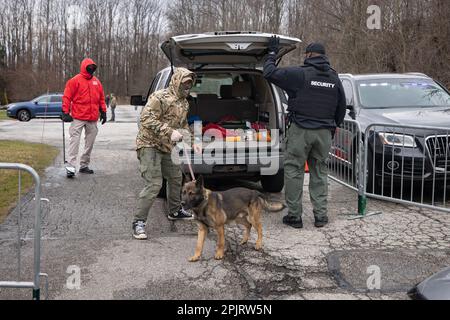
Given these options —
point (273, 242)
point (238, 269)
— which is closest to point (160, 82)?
point (273, 242)

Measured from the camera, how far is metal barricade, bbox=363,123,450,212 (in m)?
6.04

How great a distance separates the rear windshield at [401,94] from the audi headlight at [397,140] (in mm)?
1378

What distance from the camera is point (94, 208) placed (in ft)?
21.6

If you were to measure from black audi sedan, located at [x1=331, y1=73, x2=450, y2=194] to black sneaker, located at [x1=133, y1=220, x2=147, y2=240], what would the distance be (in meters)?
2.78

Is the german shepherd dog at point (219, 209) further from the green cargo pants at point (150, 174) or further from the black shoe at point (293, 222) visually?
the green cargo pants at point (150, 174)

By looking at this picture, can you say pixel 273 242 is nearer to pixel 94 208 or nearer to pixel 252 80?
pixel 94 208

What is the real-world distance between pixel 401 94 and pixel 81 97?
5445 millimetres

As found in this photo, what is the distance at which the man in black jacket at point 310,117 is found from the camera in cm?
540

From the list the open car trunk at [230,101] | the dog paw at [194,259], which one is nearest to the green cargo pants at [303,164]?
the dog paw at [194,259]

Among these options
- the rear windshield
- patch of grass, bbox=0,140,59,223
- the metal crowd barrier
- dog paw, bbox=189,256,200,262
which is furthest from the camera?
the rear windshield

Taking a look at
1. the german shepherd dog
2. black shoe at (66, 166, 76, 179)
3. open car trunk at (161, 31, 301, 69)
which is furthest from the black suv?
black shoe at (66, 166, 76, 179)

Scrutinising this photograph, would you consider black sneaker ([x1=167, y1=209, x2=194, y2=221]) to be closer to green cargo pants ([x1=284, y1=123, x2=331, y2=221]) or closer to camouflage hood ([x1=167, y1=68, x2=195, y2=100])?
green cargo pants ([x1=284, y1=123, x2=331, y2=221])

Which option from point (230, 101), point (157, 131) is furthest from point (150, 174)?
point (230, 101)
